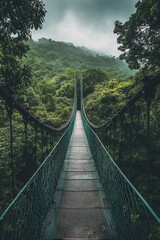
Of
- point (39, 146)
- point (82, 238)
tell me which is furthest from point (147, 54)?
point (82, 238)

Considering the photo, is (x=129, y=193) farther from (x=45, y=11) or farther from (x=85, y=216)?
(x=45, y=11)

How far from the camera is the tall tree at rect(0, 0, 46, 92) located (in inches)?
138

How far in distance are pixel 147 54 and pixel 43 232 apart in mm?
4601

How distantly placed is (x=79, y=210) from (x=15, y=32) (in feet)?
7.55

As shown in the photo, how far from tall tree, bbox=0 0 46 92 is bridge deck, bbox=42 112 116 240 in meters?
1.45

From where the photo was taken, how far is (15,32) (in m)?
3.69

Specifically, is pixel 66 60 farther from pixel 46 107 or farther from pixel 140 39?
pixel 140 39

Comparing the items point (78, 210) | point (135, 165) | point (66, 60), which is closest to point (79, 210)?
point (78, 210)

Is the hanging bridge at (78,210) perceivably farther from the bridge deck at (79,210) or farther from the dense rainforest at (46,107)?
the dense rainforest at (46,107)

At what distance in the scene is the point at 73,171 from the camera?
4844mm

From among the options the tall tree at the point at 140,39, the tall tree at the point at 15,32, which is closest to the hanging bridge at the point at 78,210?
the tall tree at the point at 15,32

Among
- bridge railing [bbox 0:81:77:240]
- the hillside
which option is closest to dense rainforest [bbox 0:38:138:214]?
bridge railing [bbox 0:81:77:240]

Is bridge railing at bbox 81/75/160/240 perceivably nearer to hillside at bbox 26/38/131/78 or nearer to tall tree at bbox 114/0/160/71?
tall tree at bbox 114/0/160/71

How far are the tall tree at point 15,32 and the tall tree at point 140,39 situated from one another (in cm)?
222
